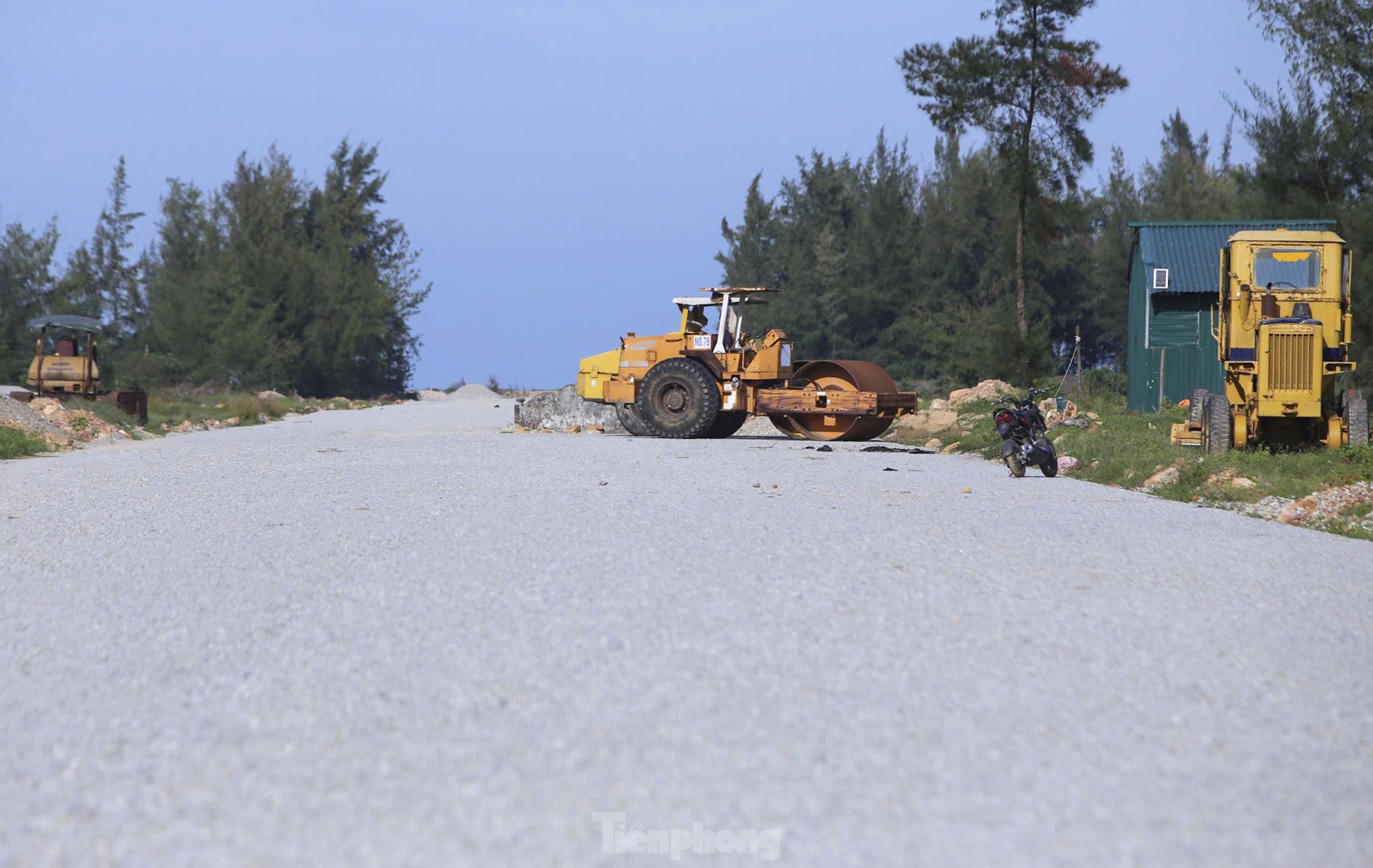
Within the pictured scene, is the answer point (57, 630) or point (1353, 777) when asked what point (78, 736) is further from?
point (1353, 777)

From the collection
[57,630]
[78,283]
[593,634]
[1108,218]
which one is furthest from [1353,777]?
[78,283]

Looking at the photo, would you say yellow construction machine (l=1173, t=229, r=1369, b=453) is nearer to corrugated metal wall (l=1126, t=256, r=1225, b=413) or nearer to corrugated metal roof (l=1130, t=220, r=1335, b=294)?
corrugated metal wall (l=1126, t=256, r=1225, b=413)

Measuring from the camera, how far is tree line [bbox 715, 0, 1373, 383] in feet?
104

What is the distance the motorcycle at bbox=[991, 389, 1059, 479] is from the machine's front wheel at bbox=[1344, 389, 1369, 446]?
316 cm

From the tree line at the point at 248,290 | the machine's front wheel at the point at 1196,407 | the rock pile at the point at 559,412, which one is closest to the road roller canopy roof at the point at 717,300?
the rock pile at the point at 559,412

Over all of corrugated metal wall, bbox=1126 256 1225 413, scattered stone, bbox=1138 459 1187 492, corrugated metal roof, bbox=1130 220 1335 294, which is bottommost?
scattered stone, bbox=1138 459 1187 492

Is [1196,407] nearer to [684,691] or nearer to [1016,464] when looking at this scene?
[1016,464]

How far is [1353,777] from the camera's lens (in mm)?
3924

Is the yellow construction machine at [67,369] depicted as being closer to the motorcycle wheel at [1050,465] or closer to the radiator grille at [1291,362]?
the motorcycle wheel at [1050,465]

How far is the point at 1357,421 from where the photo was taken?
15344mm

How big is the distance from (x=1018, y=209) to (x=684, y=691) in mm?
40542

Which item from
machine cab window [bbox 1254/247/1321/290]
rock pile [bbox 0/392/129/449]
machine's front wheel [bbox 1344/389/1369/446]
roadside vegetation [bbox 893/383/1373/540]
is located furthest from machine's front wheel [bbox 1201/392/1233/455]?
rock pile [bbox 0/392/129/449]

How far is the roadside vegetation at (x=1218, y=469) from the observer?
1148 centimetres

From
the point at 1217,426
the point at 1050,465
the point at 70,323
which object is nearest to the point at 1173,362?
the point at 1217,426
